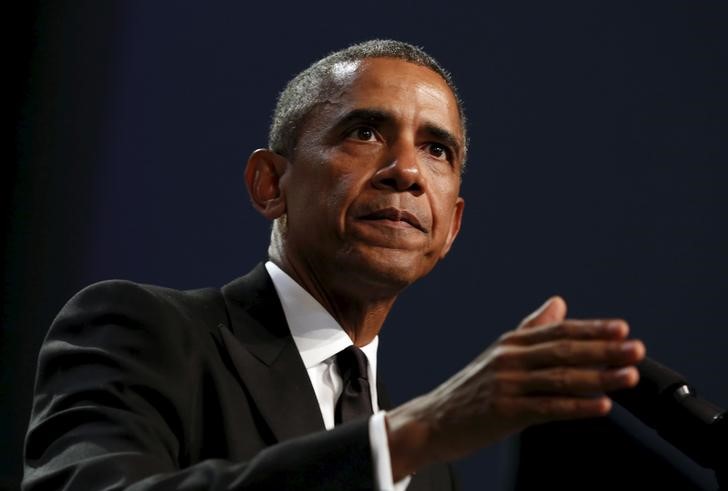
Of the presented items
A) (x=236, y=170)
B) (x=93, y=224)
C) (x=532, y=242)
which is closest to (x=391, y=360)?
(x=532, y=242)

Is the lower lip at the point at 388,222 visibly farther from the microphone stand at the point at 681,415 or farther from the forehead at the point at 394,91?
the microphone stand at the point at 681,415

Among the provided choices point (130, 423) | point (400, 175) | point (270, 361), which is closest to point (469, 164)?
point (400, 175)

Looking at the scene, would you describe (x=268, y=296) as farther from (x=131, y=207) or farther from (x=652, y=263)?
(x=652, y=263)

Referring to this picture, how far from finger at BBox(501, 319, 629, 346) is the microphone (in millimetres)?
335

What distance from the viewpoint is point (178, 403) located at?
1364 millimetres

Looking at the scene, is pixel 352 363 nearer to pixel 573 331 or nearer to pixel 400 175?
pixel 400 175

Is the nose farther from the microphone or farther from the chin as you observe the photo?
the microphone

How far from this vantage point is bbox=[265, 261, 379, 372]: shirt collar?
5.31 ft

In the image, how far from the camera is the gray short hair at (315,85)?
1868mm

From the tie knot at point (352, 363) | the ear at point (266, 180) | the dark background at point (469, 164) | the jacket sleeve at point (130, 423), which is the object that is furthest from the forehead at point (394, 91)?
the dark background at point (469, 164)

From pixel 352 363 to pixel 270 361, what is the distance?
0.50ft

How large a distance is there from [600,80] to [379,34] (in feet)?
1.92

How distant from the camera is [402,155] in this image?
1.71 m

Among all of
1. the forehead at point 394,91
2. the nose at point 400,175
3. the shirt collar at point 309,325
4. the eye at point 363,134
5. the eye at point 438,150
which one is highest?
the forehead at point 394,91
